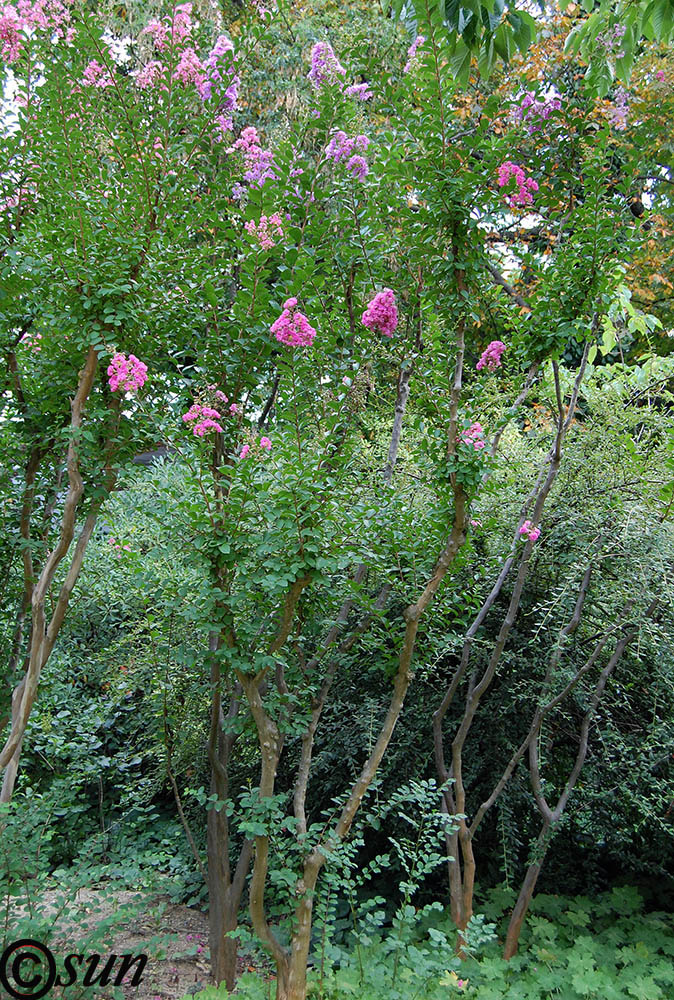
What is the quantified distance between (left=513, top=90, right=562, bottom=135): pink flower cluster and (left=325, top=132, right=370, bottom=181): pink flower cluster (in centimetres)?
56

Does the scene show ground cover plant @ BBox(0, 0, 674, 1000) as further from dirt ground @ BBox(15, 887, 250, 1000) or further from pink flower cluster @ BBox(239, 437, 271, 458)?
dirt ground @ BBox(15, 887, 250, 1000)

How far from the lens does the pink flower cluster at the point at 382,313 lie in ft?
8.06

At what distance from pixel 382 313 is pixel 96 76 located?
4.43 feet

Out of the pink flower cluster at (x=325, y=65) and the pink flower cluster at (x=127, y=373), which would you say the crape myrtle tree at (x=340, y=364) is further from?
the pink flower cluster at (x=127, y=373)

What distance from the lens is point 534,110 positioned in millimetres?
2785

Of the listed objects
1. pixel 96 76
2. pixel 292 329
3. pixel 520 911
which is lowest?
pixel 520 911

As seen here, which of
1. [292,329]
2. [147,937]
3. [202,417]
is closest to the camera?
[292,329]

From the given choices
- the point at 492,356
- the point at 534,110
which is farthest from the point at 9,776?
the point at 534,110

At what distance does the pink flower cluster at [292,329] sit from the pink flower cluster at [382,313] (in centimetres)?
25

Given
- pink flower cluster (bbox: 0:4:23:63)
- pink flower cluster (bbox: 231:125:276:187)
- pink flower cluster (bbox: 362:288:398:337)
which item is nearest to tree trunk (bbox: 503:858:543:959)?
pink flower cluster (bbox: 362:288:398:337)

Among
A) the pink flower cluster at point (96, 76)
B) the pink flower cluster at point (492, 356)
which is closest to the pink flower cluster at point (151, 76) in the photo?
the pink flower cluster at point (96, 76)

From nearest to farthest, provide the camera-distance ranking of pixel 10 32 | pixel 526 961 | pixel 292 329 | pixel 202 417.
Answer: pixel 292 329 < pixel 202 417 < pixel 10 32 < pixel 526 961

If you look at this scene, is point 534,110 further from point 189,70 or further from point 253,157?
point 189,70

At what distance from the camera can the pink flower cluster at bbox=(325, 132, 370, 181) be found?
2.71 meters
